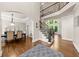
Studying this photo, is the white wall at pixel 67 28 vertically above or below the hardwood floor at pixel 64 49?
above

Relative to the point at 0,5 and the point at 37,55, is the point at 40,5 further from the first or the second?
the point at 37,55

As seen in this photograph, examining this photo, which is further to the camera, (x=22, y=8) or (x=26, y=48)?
(x=26, y=48)

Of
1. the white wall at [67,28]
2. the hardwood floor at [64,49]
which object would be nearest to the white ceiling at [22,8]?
the hardwood floor at [64,49]

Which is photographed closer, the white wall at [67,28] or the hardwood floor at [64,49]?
the hardwood floor at [64,49]

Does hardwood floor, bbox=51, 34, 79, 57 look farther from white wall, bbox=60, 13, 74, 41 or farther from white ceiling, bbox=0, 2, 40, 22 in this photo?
white wall, bbox=60, 13, 74, 41

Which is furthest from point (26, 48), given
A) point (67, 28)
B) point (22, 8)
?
point (67, 28)

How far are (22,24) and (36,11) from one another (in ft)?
2.66

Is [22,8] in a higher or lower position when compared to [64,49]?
higher

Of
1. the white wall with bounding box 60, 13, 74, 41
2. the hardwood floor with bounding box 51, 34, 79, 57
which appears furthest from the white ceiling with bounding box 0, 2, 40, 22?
the white wall with bounding box 60, 13, 74, 41

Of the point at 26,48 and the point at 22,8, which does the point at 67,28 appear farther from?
the point at 22,8

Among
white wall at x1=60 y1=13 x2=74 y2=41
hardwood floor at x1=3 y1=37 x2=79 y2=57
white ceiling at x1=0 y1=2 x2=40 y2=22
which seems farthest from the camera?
white wall at x1=60 y1=13 x2=74 y2=41

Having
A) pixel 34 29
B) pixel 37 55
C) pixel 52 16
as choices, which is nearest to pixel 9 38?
pixel 34 29

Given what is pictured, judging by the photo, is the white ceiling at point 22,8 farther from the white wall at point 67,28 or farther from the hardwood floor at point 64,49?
the white wall at point 67,28

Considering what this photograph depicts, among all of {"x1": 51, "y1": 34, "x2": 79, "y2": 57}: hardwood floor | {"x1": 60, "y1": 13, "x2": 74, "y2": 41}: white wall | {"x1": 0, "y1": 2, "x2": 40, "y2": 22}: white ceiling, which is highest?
{"x1": 0, "y1": 2, "x2": 40, "y2": 22}: white ceiling
